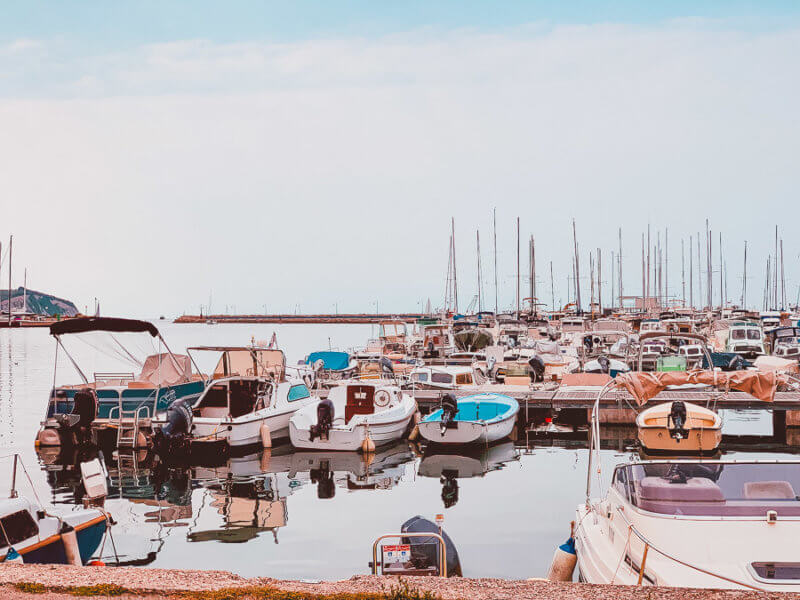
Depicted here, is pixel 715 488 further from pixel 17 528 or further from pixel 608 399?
pixel 608 399

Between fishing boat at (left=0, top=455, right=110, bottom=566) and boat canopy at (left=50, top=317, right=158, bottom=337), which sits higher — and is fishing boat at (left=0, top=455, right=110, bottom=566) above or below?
below

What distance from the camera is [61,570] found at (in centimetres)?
738

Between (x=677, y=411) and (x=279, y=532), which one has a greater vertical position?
(x=677, y=411)

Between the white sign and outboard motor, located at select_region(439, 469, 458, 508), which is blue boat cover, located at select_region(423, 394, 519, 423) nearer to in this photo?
outboard motor, located at select_region(439, 469, 458, 508)

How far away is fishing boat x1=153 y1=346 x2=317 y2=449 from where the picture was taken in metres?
23.1

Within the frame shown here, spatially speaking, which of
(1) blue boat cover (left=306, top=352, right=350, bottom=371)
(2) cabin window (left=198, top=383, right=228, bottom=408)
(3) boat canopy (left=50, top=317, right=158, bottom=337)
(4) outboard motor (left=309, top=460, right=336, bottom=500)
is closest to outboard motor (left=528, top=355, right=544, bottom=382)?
(1) blue boat cover (left=306, top=352, right=350, bottom=371)

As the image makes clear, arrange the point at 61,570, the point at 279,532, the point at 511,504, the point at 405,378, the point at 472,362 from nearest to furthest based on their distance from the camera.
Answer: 1. the point at 61,570
2. the point at 279,532
3. the point at 511,504
4. the point at 405,378
5. the point at 472,362

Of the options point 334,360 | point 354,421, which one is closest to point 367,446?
point 354,421

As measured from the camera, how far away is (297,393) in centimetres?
2727

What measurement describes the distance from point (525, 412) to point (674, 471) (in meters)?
19.7

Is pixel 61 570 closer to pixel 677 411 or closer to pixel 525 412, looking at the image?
pixel 677 411

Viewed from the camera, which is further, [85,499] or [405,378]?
[405,378]

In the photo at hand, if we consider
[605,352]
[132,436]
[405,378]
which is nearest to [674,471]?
[132,436]

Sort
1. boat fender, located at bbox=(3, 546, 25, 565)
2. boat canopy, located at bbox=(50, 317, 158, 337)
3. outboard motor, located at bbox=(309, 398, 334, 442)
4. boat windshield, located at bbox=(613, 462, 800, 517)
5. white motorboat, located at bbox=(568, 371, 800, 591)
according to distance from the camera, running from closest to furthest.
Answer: white motorboat, located at bbox=(568, 371, 800, 591), boat windshield, located at bbox=(613, 462, 800, 517), boat fender, located at bbox=(3, 546, 25, 565), boat canopy, located at bbox=(50, 317, 158, 337), outboard motor, located at bbox=(309, 398, 334, 442)
